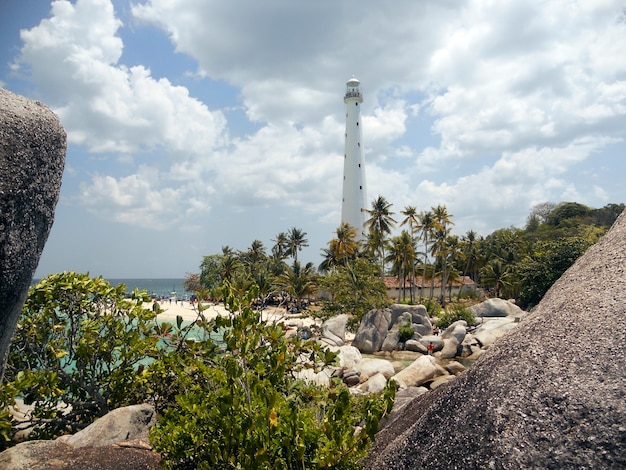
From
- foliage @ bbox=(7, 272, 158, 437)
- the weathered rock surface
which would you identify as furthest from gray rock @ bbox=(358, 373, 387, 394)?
the weathered rock surface

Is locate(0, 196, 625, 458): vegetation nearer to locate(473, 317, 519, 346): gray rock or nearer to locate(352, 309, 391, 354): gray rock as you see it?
locate(352, 309, 391, 354): gray rock

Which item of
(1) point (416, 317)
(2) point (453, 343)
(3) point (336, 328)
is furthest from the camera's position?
(1) point (416, 317)

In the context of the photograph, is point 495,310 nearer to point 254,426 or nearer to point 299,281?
point 299,281

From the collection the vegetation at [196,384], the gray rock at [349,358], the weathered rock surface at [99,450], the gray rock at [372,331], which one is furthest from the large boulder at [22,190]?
the gray rock at [372,331]

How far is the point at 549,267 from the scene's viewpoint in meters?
38.2

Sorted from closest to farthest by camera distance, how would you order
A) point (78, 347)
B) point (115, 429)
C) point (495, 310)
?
1. point (115, 429)
2. point (78, 347)
3. point (495, 310)

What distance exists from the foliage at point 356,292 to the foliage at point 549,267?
13.9 meters

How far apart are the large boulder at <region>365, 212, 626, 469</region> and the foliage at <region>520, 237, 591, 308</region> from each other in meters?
37.7

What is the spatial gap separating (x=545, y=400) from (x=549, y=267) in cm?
4059

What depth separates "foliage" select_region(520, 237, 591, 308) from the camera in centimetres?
3697

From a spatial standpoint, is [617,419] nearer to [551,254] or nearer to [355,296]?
[355,296]

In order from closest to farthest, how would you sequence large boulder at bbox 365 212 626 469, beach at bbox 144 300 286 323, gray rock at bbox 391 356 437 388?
large boulder at bbox 365 212 626 469
beach at bbox 144 300 286 323
gray rock at bbox 391 356 437 388

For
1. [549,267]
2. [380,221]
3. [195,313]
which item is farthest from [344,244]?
[195,313]

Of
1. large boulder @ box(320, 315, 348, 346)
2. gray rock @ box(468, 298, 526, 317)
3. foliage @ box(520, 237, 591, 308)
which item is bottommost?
large boulder @ box(320, 315, 348, 346)
